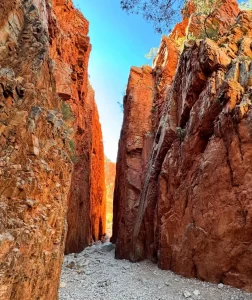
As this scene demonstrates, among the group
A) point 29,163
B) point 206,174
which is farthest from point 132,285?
point 29,163

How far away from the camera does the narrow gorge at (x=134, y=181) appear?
16.0ft

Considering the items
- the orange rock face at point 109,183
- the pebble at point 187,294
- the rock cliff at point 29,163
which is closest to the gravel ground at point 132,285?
the pebble at point 187,294

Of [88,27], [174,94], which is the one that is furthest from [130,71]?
[174,94]

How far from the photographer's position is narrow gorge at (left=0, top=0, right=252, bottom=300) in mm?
4867

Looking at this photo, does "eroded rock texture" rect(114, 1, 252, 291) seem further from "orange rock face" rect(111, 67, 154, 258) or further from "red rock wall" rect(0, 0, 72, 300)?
"red rock wall" rect(0, 0, 72, 300)

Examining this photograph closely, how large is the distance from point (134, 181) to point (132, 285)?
26.2 feet

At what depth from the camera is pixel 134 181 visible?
1647 cm

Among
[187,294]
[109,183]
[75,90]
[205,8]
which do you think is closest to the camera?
[187,294]

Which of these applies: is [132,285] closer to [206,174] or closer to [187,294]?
[187,294]

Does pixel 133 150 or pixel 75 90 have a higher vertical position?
pixel 75 90

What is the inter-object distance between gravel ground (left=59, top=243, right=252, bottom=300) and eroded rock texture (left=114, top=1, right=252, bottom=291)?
1.49 feet

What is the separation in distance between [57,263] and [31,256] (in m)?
1.44

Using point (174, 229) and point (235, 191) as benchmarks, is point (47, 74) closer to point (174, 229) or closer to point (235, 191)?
point (235, 191)

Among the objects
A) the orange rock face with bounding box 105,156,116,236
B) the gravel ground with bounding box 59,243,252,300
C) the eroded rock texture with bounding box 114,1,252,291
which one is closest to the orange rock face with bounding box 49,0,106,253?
the gravel ground with bounding box 59,243,252,300
